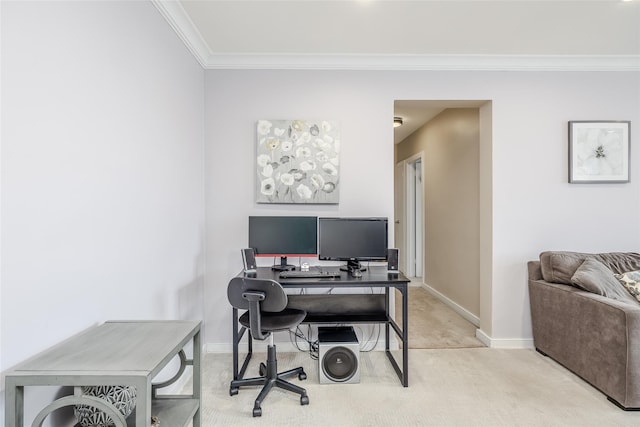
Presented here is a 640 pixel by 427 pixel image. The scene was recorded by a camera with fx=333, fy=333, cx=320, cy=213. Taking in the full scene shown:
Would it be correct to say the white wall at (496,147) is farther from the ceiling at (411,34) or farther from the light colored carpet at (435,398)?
the light colored carpet at (435,398)

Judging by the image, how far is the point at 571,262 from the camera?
2.66 meters

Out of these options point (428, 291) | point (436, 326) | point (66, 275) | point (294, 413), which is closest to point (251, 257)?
point (294, 413)

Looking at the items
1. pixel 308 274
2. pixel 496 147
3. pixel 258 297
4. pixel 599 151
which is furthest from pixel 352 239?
pixel 599 151

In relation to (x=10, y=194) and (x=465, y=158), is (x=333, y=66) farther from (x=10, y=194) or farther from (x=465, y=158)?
(x=10, y=194)

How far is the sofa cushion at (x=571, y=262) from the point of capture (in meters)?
2.65

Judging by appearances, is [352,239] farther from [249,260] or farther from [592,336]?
[592,336]

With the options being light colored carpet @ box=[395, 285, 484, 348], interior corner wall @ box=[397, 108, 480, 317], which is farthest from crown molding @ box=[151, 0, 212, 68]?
light colored carpet @ box=[395, 285, 484, 348]

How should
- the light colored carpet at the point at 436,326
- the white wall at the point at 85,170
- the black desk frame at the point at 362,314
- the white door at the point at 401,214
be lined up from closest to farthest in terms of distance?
the white wall at the point at 85,170 → the black desk frame at the point at 362,314 → the light colored carpet at the point at 436,326 → the white door at the point at 401,214

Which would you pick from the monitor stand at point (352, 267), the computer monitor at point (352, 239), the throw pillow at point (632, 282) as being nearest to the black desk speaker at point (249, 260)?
the computer monitor at point (352, 239)

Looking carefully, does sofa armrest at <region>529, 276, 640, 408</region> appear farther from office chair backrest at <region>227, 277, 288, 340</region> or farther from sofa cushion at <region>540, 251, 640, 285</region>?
office chair backrest at <region>227, 277, 288, 340</region>

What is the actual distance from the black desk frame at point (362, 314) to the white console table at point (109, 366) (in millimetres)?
1015

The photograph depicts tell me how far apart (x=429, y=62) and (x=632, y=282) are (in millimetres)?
2318

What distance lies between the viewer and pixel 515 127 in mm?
2992

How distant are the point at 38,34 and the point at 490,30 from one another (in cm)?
274
